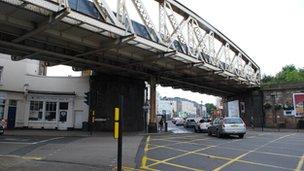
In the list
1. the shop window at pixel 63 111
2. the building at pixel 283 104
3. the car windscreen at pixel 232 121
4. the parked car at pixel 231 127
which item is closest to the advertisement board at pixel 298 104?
the building at pixel 283 104

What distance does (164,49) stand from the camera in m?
28.1

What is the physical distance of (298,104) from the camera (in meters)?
49.6

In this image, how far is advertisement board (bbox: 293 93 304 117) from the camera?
4882cm

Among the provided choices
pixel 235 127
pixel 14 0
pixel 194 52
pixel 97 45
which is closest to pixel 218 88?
pixel 194 52

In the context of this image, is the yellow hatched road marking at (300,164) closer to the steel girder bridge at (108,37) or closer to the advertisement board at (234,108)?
the steel girder bridge at (108,37)

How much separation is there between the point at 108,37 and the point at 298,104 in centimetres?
3457

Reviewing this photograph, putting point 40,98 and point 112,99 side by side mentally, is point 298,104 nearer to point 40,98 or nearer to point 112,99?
point 112,99

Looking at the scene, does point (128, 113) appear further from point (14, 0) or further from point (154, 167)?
point (154, 167)

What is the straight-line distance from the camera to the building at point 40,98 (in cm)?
3753

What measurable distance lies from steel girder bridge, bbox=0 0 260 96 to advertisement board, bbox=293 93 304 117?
508 inches

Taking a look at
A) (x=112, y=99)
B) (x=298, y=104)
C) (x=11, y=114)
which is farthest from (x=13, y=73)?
(x=298, y=104)

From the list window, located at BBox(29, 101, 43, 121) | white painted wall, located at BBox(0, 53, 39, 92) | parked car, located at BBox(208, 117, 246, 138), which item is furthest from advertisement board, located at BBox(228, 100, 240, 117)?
white painted wall, located at BBox(0, 53, 39, 92)

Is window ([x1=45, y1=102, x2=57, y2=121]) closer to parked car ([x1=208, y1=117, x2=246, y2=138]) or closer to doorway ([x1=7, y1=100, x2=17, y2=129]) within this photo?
doorway ([x1=7, y1=100, x2=17, y2=129])

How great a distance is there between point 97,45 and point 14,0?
29.4 feet
